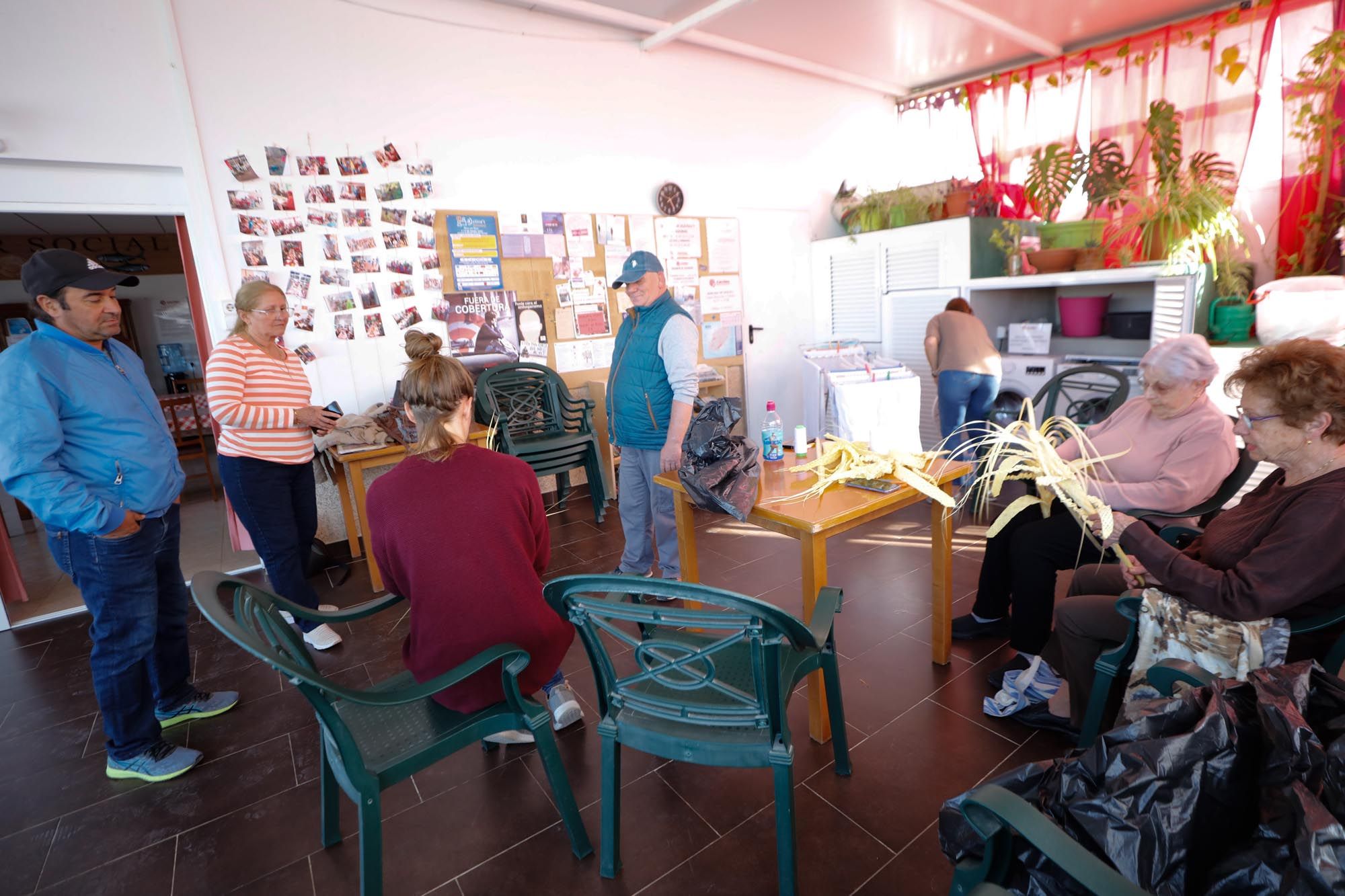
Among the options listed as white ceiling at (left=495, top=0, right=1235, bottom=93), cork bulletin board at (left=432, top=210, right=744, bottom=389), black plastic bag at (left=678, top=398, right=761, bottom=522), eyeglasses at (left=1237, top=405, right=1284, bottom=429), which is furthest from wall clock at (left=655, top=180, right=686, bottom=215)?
eyeglasses at (left=1237, top=405, right=1284, bottom=429)

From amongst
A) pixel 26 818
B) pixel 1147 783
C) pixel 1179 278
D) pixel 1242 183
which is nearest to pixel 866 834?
pixel 1147 783

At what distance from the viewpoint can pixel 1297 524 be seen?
4.67 feet

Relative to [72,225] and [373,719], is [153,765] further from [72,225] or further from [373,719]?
[72,225]

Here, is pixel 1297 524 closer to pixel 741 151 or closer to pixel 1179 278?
pixel 1179 278

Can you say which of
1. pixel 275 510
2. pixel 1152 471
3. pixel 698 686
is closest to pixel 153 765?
pixel 275 510

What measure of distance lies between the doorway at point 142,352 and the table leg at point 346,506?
25.2 inches

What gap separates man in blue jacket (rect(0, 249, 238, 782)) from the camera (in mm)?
1820

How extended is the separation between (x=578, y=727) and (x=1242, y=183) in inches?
206

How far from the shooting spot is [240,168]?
11.6 feet

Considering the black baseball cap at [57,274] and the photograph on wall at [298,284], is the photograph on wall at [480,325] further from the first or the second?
the black baseball cap at [57,274]

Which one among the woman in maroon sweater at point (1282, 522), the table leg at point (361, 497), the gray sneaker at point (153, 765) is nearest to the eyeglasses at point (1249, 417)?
the woman in maroon sweater at point (1282, 522)

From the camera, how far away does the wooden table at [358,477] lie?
137 inches

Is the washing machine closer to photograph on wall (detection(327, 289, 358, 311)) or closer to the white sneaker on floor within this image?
the white sneaker on floor

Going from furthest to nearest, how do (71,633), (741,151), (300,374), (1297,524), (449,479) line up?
(741,151)
(71,633)
(300,374)
(449,479)
(1297,524)
